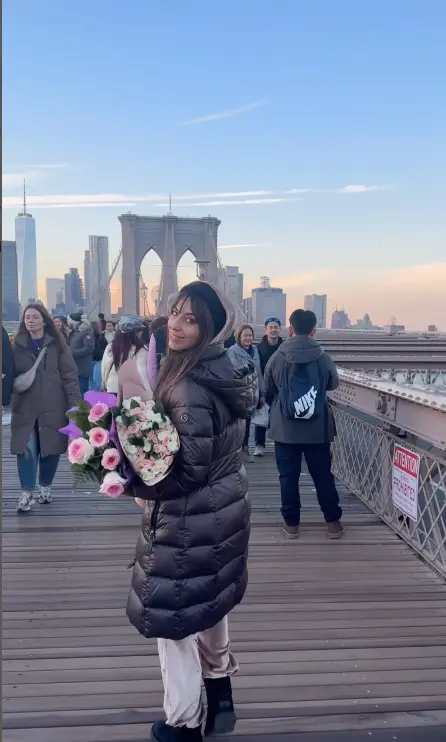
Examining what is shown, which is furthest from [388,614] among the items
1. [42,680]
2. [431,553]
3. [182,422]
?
[182,422]

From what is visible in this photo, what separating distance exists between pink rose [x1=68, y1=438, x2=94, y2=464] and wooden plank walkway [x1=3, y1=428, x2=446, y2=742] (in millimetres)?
1074

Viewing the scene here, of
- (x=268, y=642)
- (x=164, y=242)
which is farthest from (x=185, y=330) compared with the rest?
(x=164, y=242)

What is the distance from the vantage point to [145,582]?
1889 mm

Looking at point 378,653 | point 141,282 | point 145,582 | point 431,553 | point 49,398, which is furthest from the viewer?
point 141,282

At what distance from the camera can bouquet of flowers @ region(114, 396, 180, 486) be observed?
1.72 meters

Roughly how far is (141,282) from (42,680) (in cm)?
3975

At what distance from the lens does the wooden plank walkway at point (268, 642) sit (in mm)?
2234

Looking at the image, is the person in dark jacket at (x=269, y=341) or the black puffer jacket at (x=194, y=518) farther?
the person in dark jacket at (x=269, y=341)

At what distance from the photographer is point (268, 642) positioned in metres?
2.78

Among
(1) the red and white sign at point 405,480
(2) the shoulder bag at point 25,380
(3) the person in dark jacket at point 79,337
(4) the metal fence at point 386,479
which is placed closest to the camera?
(4) the metal fence at point 386,479

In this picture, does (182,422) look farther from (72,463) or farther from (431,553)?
(431,553)

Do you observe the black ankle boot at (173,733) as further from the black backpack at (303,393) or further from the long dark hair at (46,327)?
the long dark hair at (46,327)

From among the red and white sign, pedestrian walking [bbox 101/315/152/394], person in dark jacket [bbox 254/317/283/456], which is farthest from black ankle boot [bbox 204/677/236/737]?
person in dark jacket [bbox 254/317/283/456]

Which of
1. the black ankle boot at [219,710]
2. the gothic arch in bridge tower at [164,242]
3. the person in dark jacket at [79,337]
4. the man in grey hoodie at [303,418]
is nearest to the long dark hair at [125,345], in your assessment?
the man in grey hoodie at [303,418]
